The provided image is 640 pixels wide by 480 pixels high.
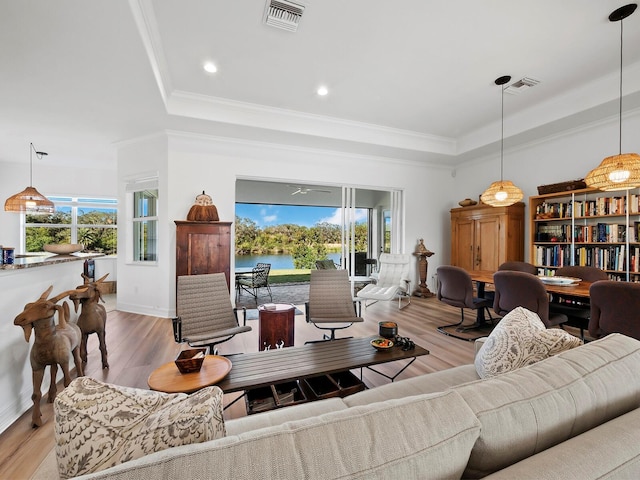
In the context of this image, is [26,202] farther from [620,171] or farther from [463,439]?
[620,171]

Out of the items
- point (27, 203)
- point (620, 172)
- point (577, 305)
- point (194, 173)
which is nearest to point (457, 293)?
point (577, 305)

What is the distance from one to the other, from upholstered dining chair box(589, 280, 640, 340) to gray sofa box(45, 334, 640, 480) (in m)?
1.84

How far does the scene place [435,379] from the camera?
1.70m

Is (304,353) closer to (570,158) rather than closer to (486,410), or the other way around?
(486,410)

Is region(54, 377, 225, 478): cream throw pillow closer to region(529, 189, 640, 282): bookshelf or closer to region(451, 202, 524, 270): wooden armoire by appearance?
region(529, 189, 640, 282): bookshelf

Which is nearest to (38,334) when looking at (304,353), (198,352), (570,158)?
(198,352)

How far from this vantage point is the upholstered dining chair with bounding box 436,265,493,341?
11.8ft

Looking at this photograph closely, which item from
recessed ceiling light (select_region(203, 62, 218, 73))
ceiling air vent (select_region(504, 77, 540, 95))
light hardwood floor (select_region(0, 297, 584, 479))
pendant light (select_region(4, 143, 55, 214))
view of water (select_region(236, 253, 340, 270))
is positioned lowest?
light hardwood floor (select_region(0, 297, 584, 479))

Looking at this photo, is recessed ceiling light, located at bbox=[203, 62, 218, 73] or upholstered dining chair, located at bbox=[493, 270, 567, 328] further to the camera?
recessed ceiling light, located at bbox=[203, 62, 218, 73]

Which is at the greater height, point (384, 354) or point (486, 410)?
point (486, 410)

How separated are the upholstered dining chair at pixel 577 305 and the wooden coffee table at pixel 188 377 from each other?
331 centimetres

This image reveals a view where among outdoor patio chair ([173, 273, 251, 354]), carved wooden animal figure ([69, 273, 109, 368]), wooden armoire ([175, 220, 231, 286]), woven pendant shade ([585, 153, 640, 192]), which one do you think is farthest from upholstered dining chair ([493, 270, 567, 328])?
carved wooden animal figure ([69, 273, 109, 368])

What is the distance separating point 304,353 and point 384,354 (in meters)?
0.58

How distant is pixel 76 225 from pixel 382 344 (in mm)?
7730
